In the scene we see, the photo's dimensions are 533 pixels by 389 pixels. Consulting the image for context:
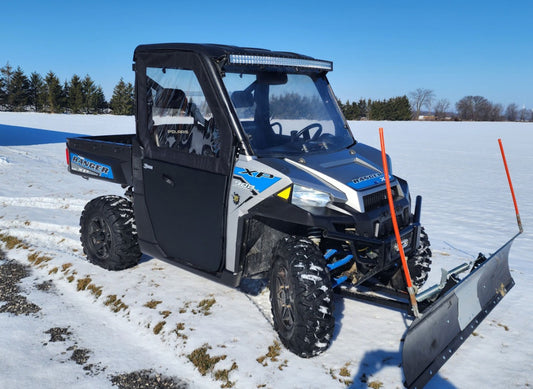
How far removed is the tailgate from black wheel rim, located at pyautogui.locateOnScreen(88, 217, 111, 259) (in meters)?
0.50

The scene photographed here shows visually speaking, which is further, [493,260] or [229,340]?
[493,260]

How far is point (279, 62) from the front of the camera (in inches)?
161

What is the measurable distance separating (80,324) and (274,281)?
179 cm

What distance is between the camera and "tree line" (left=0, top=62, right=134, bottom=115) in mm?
56688

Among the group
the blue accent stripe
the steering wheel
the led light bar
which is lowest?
the blue accent stripe

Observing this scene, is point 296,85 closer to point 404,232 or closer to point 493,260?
point 404,232

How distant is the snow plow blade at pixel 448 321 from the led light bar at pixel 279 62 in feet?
7.37

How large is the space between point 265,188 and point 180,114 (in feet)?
3.85

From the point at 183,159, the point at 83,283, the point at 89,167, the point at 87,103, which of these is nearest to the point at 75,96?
the point at 87,103

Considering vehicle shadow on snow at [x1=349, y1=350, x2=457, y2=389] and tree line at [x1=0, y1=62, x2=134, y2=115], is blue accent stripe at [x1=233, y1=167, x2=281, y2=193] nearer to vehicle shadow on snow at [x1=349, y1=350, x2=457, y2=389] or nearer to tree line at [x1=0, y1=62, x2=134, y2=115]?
vehicle shadow on snow at [x1=349, y1=350, x2=457, y2=389]

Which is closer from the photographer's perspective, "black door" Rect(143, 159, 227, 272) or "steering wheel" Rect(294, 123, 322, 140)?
"black door" Rect(143, 159, 227, 272)

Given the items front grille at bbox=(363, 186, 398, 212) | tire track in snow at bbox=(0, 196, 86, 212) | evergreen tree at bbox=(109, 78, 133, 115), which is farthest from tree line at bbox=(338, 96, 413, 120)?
front grille at bbox=(363, 186, 398, 212)

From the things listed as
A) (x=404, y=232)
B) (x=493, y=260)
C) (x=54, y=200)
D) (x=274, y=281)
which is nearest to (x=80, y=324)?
(x=274, y=281)

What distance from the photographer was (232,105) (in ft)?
12.5
